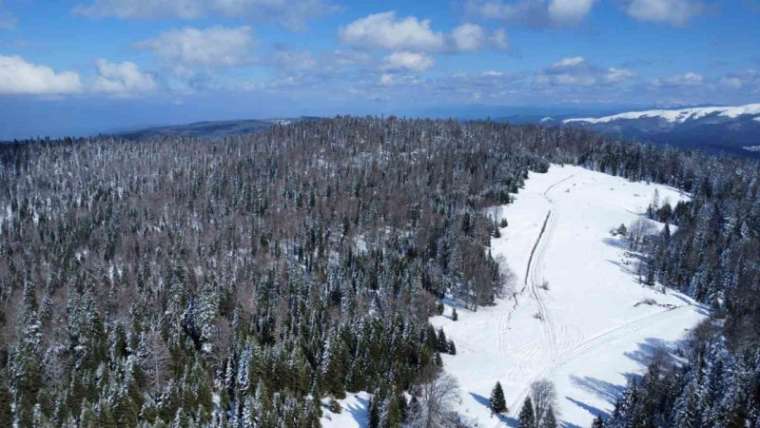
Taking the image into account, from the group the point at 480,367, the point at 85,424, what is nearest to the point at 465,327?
the point at 480,367

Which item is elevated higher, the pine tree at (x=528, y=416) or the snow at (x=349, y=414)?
the pine tree at (x=528, y=416)

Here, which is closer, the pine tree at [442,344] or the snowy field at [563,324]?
the snowy field at [563,324]

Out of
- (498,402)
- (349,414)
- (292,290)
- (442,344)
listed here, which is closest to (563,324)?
(442,344)

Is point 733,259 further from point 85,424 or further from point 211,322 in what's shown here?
point 85,424

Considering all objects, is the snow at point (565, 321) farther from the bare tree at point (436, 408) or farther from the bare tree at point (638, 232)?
the bare tree at point (638, 232)

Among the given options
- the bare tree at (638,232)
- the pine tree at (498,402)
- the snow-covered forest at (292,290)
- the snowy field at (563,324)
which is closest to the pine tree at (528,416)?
the snow-covered forest at (292,290)

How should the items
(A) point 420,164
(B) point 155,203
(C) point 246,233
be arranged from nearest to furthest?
(C) point 246,233, (B) point 155,203, (A) point 420,164

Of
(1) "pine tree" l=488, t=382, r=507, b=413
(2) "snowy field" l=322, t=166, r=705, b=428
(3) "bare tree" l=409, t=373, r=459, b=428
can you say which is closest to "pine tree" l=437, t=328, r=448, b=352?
(2) "snowy field" l=322, t=166, r=705, b=428
